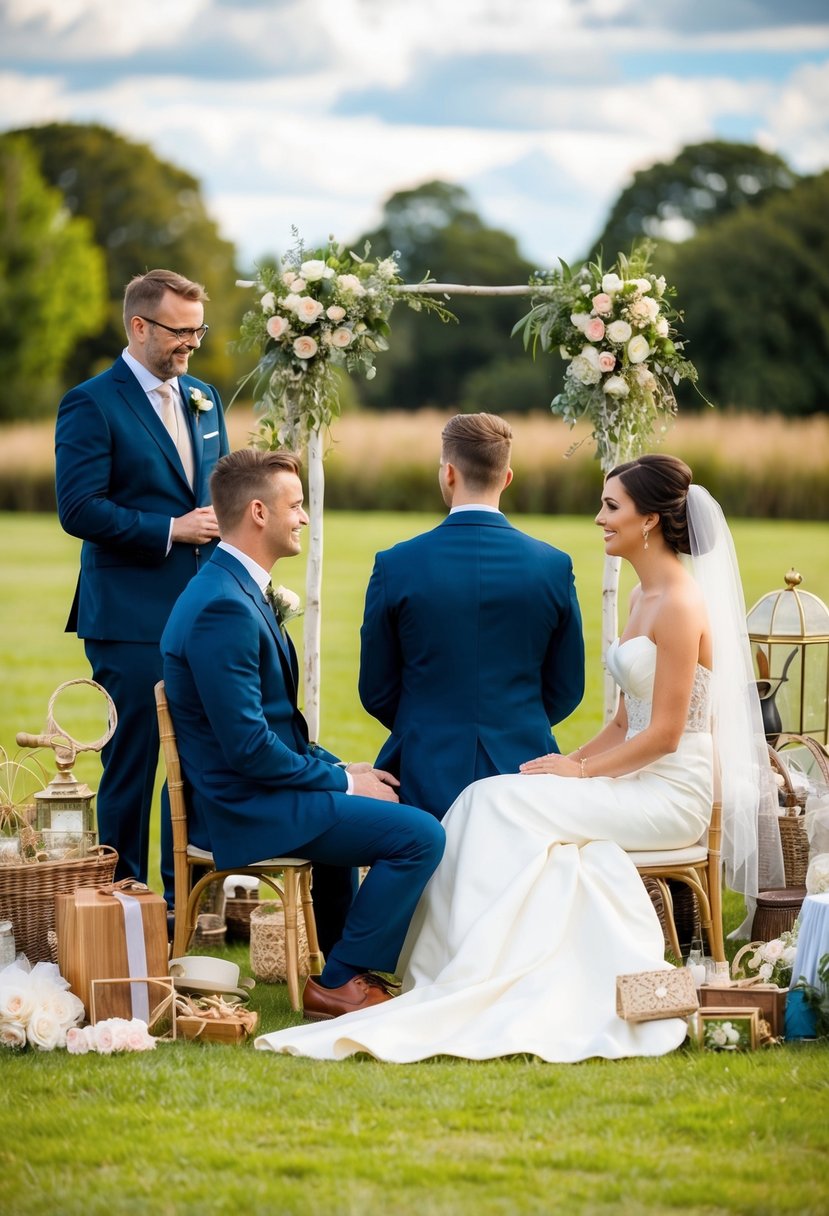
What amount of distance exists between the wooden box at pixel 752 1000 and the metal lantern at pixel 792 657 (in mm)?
1677

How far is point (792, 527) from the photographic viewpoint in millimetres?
21719

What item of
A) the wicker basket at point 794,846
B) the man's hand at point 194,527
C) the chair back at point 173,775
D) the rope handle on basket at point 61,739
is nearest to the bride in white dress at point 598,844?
the wicker basket at point 794,846

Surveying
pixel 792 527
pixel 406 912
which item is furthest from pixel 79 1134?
pixel 792 527

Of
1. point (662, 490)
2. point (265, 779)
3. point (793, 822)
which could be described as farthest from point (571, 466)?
point (265, 779)

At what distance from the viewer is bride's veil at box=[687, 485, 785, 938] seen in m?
4.81

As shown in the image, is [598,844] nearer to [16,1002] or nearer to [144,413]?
[16,1002]

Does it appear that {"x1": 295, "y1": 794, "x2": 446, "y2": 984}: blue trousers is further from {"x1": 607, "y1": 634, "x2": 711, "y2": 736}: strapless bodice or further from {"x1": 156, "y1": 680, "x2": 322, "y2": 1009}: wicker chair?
{"x1": 607, "y1": 634, "x2": 711, "y2": 736}: strapless bodice

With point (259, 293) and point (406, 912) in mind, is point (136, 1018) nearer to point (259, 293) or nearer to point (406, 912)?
point (406, 912)

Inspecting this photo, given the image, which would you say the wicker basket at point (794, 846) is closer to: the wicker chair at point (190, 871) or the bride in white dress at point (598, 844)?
the bride in white dress at point (598, 844)

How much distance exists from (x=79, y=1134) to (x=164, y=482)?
251 centimetres

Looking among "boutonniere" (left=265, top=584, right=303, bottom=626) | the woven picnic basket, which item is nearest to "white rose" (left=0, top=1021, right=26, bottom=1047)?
"boutonniere" (left=265, top=584, right=303, bottom=626)

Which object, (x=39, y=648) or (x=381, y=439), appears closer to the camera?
(x=39, y=648)

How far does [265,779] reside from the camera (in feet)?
13.9

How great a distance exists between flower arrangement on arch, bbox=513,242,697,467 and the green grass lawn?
2.67 meters
